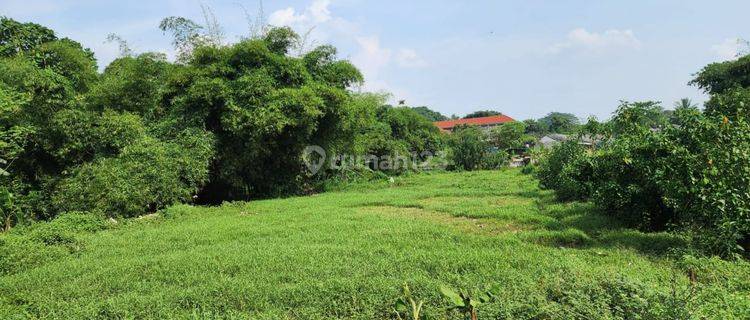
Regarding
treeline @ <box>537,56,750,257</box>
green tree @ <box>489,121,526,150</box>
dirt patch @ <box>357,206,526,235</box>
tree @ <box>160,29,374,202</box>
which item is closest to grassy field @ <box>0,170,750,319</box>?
dirt patch @ <box>357,206,526,235</box>

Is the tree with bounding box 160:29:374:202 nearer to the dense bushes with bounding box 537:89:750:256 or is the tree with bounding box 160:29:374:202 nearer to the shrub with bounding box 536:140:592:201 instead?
the shrub with bounding box 536:140:592:201

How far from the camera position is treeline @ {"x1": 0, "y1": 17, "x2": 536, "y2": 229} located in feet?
27.0

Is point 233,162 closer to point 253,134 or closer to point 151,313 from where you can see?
point 253,134

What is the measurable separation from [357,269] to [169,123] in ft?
25.7

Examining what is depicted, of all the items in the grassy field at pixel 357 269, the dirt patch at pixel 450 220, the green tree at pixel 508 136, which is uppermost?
the green tree at pixel 508 136

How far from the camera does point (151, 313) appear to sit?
3.25 metres

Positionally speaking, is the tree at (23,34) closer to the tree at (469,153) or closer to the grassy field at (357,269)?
the grassy field at (357,269)

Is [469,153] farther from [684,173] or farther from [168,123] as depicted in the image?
[684,173]

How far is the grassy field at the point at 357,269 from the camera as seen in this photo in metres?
3.05

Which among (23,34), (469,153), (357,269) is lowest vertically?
(357,269)

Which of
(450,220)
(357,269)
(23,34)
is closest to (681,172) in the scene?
(450,220)

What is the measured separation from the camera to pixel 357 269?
4055 mm

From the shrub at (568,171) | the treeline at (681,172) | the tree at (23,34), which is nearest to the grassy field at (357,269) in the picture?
the treeline at (681,172)

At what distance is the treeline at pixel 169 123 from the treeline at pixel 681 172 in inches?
258
